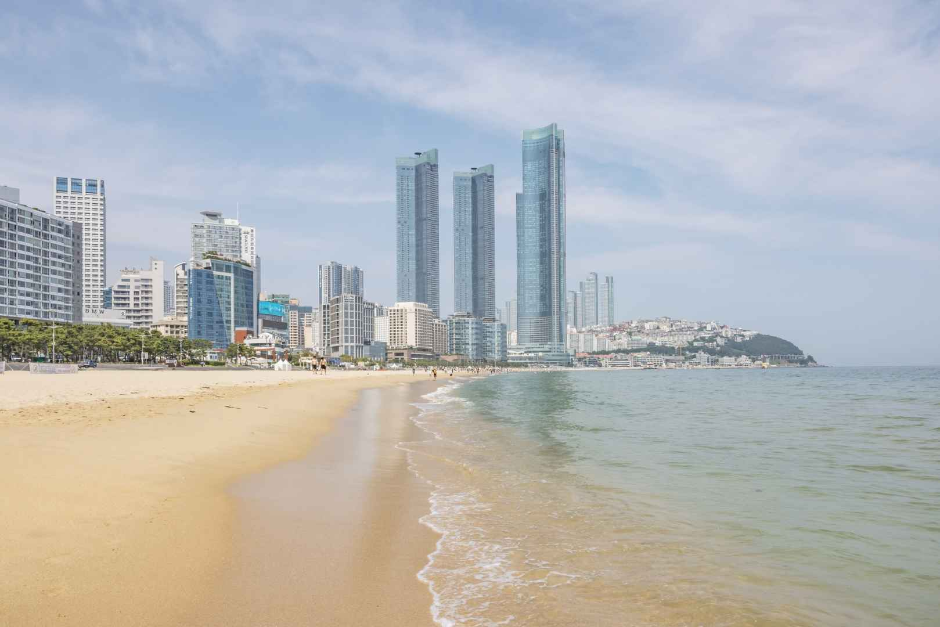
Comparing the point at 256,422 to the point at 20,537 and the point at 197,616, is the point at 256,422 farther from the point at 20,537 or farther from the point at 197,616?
the point at 197,616

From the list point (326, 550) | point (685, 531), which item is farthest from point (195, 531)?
point (685, 531)

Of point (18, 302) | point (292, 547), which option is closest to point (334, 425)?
point (292, 547)

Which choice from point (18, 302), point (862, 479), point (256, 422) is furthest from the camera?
point (18, 302)

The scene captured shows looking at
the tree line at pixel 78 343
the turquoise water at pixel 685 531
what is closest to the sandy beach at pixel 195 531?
the turquoise water at pixel 685 531

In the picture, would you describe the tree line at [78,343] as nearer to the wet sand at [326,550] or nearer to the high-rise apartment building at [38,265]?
the high-rise apartment building at [38,265]

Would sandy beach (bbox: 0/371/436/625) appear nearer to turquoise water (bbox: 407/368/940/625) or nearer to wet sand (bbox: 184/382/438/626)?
wet sand (bbox: 184/382/438/626)

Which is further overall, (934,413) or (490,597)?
(934,413)
